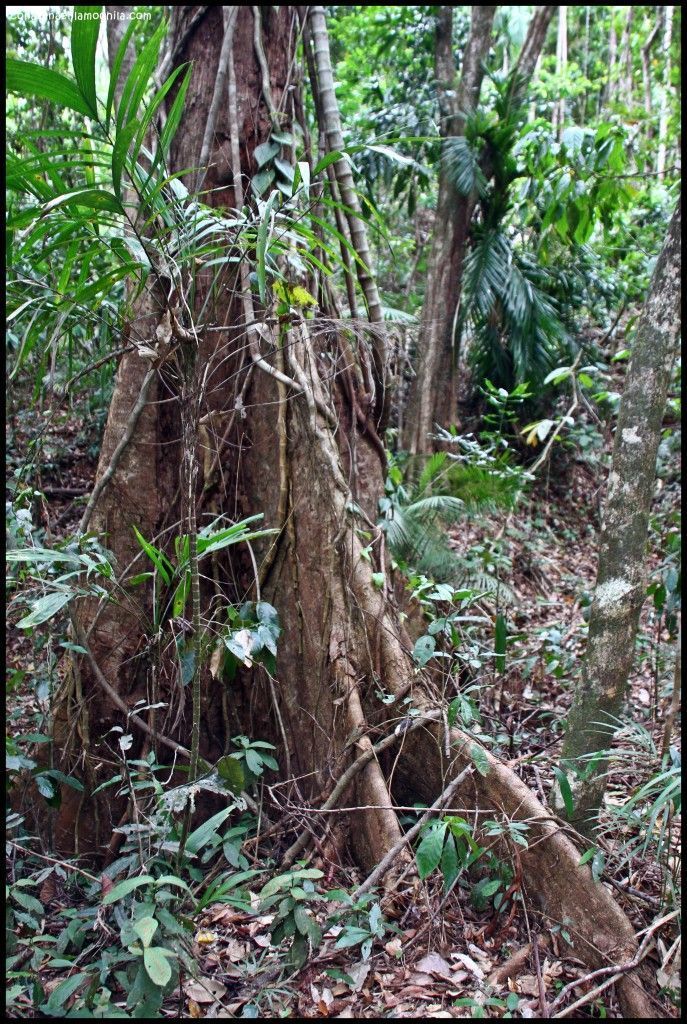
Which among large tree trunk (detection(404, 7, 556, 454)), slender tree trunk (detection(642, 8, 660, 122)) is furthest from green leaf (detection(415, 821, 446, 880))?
slender tree trunk (detection(642, 8, 660, 122))

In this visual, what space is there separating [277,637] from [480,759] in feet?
2.42

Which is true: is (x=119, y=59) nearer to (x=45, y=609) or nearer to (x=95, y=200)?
(x=95, y=200)

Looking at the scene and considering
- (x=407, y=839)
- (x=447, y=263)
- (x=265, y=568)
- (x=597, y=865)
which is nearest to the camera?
(x=597, y=865)

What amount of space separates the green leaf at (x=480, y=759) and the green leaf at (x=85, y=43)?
204 cm

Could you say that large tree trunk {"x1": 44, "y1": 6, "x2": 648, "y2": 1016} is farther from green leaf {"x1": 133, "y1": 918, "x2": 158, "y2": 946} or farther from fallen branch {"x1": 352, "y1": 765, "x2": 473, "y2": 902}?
green leaf {"x1": 133, "y1": 918, "x2": 158, "y2": 946}

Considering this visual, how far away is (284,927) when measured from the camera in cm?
194

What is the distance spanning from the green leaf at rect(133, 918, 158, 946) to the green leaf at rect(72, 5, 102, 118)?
5.93 ft

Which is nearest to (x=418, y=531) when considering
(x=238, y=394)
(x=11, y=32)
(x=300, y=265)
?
(x=238, y=394)

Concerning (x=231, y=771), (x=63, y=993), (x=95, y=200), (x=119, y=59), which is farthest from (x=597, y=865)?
(x=119, y=59)

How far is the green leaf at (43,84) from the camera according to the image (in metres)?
1.59

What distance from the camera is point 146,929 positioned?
66.6 inches

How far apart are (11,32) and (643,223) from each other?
565 centimetres

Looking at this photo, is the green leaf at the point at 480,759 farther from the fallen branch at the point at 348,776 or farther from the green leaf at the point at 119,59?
the green leaf at the point at 119,59

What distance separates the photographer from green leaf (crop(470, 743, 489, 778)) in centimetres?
234
